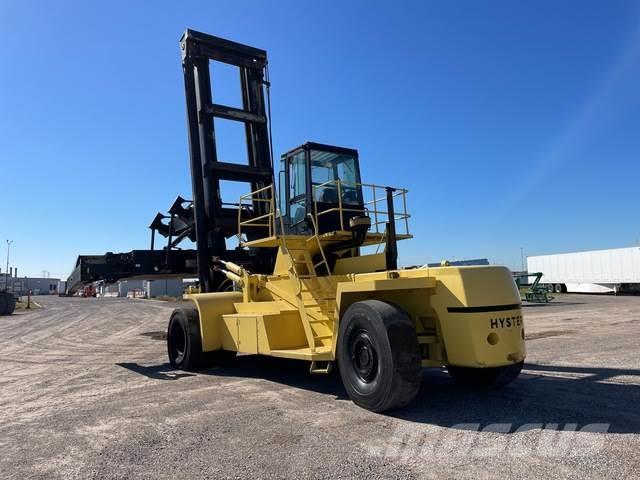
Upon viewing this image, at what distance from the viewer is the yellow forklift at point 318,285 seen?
554 centimetres

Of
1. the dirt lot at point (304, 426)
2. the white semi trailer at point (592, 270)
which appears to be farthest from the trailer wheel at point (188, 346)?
the white semi trailer at point (592, 270)

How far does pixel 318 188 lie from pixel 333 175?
23.8 inches

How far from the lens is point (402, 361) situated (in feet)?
17.4

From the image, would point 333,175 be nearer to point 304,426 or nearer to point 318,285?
point 318,285

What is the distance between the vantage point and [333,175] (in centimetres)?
830

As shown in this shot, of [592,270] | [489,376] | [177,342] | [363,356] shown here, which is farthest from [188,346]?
[592,270]

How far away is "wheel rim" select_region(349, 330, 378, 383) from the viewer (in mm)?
5648

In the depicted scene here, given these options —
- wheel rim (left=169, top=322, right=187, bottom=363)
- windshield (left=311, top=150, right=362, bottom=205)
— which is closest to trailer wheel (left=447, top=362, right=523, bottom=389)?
windshield (left=311, top=150, right=362, bottom=205)

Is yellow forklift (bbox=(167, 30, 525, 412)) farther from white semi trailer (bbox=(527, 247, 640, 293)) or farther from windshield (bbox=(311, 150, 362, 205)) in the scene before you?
white semi trailer (bbox=(527, 247, 640, 293))

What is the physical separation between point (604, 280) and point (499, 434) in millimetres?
37312

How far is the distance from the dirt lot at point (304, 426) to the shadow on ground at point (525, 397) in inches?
0.8

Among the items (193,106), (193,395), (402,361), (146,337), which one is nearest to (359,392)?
(402,361)

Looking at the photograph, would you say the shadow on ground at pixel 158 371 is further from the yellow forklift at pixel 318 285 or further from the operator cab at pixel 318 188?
the operator cab at pixel 318 188

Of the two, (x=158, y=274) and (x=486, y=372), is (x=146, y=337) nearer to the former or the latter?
(x=158, y=274)
